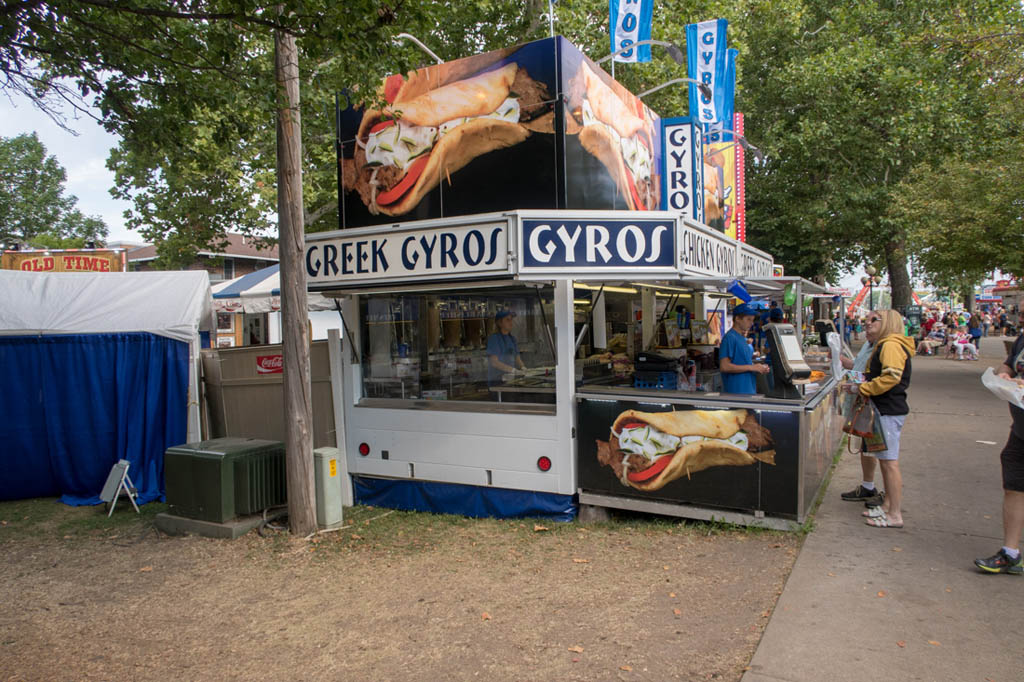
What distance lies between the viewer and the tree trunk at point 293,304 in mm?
5852

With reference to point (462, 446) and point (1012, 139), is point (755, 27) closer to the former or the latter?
point (1012, 139)

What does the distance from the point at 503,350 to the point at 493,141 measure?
1873mm

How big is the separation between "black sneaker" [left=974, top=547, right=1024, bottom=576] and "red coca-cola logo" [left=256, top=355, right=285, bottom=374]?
666 centimetres

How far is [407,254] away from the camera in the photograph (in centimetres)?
592

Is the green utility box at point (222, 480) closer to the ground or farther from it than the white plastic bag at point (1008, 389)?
closer to the ground

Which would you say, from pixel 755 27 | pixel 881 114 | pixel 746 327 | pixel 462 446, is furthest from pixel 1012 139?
pixel 462 446

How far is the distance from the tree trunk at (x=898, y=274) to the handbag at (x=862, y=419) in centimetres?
2292

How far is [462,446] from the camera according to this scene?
6461mm

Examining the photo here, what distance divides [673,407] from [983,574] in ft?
7.72

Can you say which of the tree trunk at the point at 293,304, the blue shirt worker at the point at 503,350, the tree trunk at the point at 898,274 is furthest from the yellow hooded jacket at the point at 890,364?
the tree trunk at the point at 898,274

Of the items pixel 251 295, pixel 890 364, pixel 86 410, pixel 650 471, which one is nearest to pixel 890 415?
pixel 890 364

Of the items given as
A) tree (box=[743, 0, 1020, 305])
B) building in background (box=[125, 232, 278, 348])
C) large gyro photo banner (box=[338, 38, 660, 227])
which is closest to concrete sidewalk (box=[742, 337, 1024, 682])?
large gyro photo banner (box=[338, 38, 660, 227])

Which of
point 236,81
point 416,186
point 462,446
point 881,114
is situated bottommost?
point 462,446

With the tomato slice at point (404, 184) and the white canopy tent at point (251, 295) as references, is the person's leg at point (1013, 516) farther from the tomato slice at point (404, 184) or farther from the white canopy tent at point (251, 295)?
the white canopy tent at point (251, 295)
